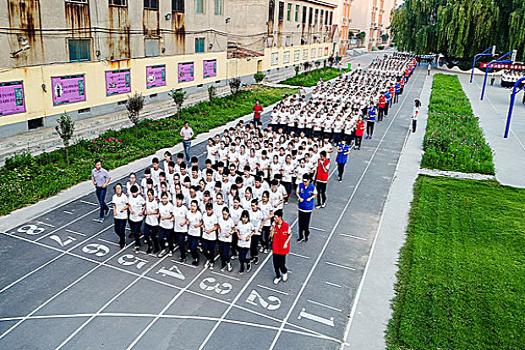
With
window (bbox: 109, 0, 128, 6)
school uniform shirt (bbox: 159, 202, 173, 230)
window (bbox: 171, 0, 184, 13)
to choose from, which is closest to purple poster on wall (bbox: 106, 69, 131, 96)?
window (bbox: 109, 0, 128, 6)

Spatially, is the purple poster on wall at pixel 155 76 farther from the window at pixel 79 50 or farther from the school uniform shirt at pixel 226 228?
the school uniform shirt at pixel 226 228

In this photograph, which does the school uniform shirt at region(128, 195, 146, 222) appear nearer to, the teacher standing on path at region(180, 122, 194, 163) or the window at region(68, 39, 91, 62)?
the teacher standing on path at region(180, 122, 194, 163)

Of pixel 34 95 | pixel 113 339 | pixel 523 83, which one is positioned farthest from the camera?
pixel 523 83

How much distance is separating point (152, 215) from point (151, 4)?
64.1 ft

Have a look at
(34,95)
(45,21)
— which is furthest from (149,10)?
(34,95)

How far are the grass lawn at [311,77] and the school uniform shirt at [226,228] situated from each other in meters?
31.6

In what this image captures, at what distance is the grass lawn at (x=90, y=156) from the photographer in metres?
13.5

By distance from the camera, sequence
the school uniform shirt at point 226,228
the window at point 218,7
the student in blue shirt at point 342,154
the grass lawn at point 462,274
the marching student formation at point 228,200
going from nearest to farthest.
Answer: the grass lawn at point 462,274 < the school uniform shirt at point 226,228 < the marching student formation at point 228,200 < the student in blue shirt at point 342,154 < the window at point 218,7

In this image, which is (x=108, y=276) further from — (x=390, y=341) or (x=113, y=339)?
(x=390, y=341)

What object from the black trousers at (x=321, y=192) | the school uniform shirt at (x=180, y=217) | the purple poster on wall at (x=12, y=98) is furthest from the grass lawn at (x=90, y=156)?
the black trousers at (x=321, y=192)

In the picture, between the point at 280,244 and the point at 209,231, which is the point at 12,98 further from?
the point at 280,244

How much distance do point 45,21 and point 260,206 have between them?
15436 millimetres

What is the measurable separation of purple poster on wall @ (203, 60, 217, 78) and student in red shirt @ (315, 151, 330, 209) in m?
20.7

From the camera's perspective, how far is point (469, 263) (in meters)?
10.4
